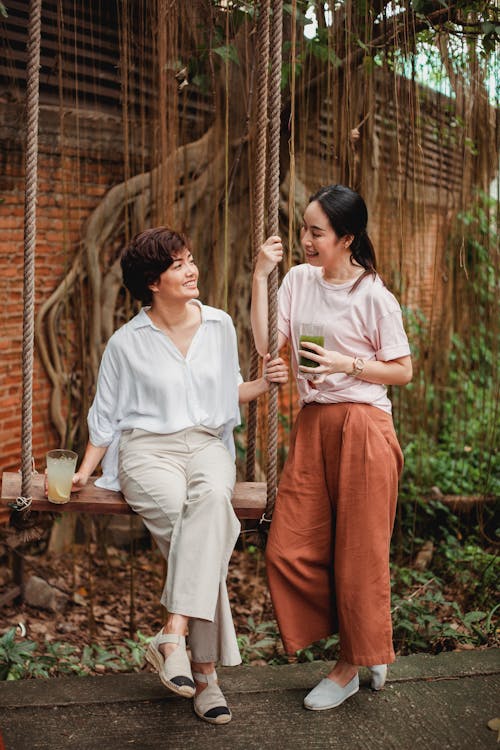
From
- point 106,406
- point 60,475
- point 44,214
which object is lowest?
point 60,475

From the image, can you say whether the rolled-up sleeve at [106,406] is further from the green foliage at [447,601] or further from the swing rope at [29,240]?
the green foliage at [447,601]

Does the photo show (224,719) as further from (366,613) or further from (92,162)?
(92,162)

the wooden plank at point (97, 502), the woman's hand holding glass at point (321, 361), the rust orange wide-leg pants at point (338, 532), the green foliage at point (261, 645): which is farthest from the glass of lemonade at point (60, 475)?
the green foliage at point (261, 645)

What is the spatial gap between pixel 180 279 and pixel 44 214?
235 cm

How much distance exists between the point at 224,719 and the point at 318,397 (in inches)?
36.9

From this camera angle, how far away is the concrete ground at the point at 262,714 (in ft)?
7.13

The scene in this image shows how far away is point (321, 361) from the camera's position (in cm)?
211

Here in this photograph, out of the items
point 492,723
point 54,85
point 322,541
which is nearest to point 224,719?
point 322,541

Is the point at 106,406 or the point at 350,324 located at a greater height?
the point at 350,324

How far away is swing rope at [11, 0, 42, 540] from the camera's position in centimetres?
215

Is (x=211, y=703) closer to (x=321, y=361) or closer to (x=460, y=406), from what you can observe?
(x=321, y=361)

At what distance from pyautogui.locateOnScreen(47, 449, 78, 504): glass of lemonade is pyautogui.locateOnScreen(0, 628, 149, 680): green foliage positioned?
892 mm

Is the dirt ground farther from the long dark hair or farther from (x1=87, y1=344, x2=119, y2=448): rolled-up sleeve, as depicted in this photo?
the long dark hair

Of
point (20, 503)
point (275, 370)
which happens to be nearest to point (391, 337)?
point (275, 370)
